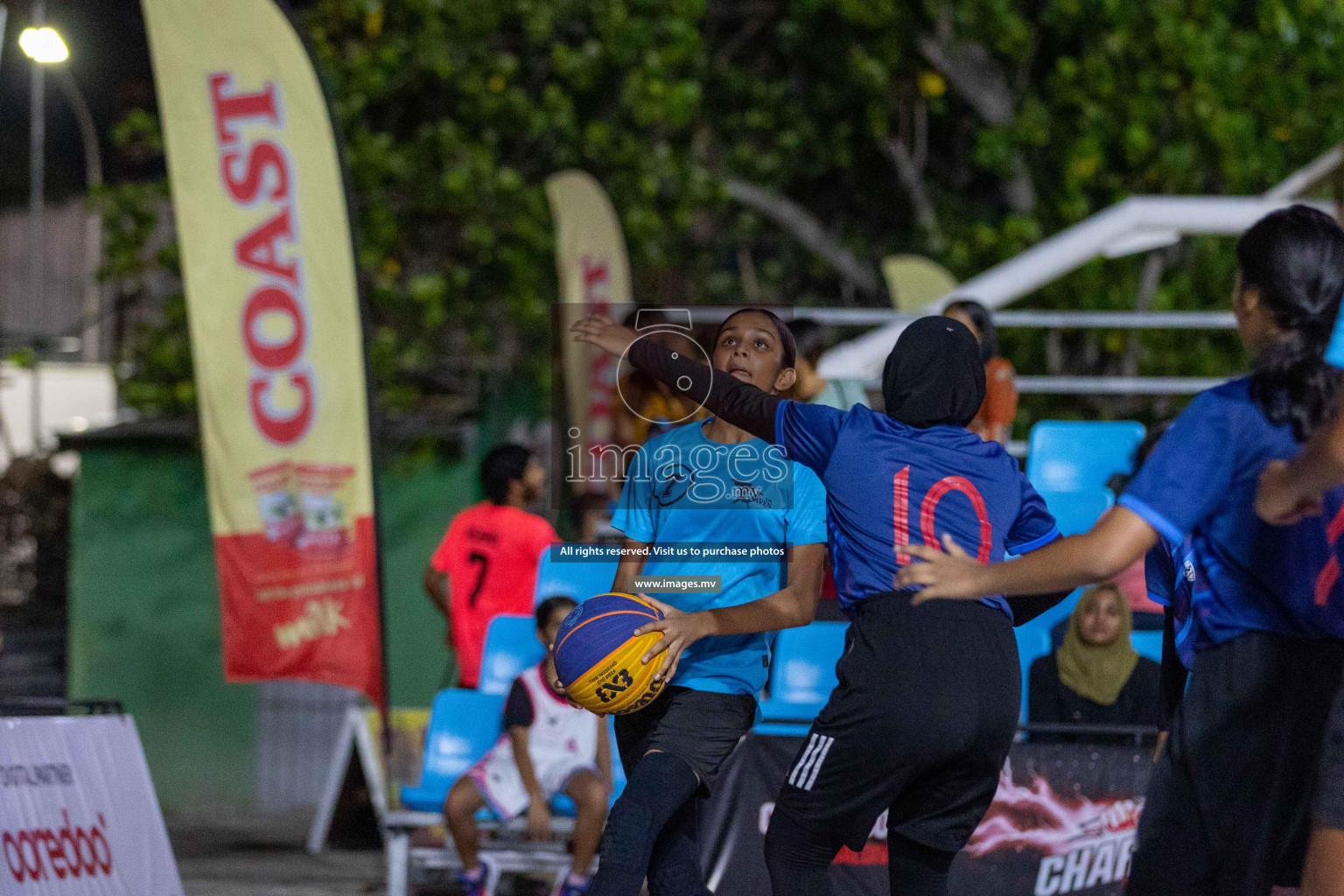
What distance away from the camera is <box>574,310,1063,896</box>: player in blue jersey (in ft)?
10.4

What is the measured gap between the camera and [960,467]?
132 inches

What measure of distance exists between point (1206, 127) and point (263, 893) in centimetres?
993

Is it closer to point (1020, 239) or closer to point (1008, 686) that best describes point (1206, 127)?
point (1020, 239)

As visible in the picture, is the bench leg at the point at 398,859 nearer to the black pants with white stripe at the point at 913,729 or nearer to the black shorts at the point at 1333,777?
the black pants with white stripe at the point at 913,729

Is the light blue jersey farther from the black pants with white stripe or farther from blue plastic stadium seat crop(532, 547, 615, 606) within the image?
blue plastic stadium seat crop(532, 547, 615, 606)

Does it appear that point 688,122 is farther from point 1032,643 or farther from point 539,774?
point 539,774

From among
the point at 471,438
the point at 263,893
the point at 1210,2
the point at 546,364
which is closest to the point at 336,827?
the point at 263,893

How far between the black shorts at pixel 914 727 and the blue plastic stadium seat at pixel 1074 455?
501cm

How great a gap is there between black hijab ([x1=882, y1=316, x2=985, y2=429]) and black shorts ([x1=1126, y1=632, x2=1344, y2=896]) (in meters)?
0.88

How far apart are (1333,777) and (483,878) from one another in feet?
13.8

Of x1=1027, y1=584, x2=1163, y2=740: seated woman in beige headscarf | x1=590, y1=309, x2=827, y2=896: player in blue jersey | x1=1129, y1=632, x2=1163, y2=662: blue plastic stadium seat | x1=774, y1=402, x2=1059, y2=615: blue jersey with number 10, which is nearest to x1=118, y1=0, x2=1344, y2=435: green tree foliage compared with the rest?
x1=1129, y1=632, x2=1163, y2=662: blue plastic stadium seat

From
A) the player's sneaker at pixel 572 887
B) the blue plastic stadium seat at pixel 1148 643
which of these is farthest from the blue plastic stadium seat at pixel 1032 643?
A: the player's sneaker at pixel 572 887

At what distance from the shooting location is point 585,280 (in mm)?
9820

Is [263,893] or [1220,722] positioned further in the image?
[263,893]
